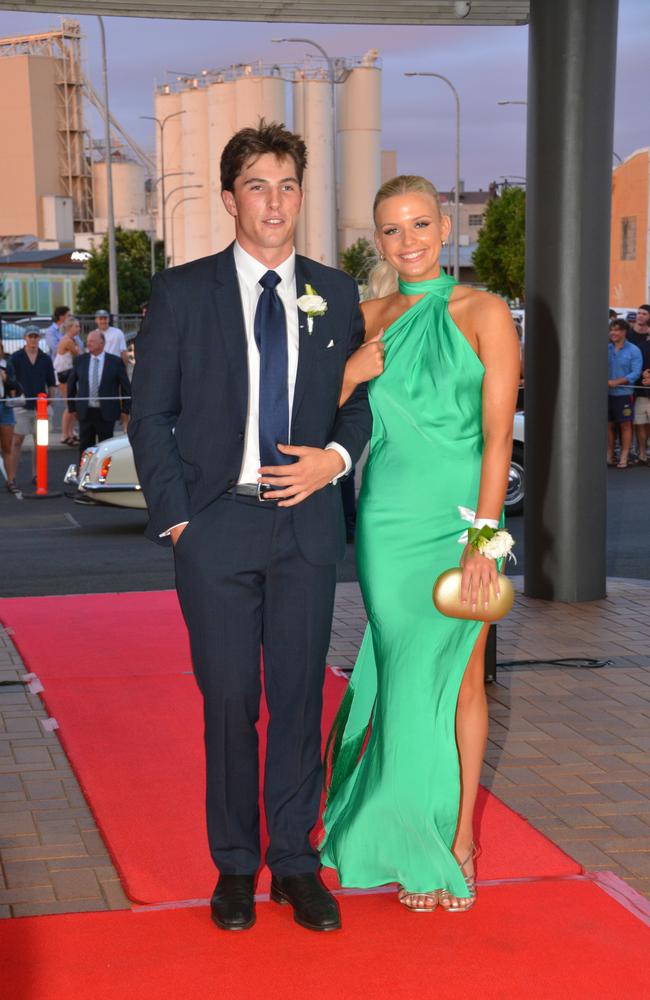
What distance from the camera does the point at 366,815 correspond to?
397cm

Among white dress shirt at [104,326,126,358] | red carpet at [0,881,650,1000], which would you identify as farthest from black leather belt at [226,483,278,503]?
white dress shirt at [104,326,126,358]

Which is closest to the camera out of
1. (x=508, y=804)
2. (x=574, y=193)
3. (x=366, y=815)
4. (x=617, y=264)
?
(x=366, y=815)

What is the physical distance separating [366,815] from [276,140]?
196 cm

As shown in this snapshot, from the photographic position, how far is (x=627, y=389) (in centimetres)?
1783

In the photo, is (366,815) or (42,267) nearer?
(366,815)

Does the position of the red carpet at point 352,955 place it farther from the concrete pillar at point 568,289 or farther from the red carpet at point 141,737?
the concrete pillar at point 568,289

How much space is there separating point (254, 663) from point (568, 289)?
5.42 metres

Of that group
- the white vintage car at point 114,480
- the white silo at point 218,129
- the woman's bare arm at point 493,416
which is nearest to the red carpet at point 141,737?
the woman's bare arm at point 493,416

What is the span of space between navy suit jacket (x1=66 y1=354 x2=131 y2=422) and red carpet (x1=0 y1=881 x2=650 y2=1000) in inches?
518

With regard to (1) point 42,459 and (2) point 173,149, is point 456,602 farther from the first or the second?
(2) point 173,149

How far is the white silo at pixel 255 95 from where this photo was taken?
100 m

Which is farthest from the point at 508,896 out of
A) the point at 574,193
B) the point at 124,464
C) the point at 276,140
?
the point at 124,464

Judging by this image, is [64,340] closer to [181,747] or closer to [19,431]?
[19,431]

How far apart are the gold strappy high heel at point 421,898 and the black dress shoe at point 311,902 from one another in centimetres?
23
